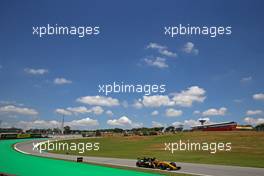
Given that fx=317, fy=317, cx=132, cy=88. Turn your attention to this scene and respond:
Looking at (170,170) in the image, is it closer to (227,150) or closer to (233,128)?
(227,150)

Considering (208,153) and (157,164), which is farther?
(208,153)

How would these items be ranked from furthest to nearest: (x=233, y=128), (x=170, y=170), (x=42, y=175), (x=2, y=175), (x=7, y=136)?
(x=233, y=128) → (x=7, y=136) → (x=170, y=170) → (x=42, y=175) → (x=2, y=175)

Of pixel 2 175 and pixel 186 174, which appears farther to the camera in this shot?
pixel 186 174

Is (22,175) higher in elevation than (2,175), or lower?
lower

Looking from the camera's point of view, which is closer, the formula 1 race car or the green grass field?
the formula 1 race car

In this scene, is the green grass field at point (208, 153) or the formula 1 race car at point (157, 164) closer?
the formula 1 race car at point (157, 164)

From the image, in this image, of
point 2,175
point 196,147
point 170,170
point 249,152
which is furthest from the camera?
point 196,147

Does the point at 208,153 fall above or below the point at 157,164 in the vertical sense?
below

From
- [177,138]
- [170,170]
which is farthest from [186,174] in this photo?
[177,138]

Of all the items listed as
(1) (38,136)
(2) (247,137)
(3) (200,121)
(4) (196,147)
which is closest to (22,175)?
(4) (196,147)

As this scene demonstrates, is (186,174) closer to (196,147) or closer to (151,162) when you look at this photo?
(151,162)

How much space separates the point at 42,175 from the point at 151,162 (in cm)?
1147

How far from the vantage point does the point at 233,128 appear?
353 feet

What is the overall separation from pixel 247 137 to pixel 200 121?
69.9 m
